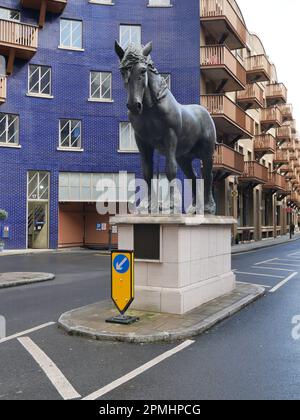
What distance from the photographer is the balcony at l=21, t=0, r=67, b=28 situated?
2514 cm

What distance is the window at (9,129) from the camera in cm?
2486

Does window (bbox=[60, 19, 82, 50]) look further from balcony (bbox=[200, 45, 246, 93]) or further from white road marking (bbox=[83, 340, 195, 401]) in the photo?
white road marking (bbox=[83, 340, 195, 401])

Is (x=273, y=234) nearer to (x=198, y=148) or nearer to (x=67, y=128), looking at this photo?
(x=67, y=128)

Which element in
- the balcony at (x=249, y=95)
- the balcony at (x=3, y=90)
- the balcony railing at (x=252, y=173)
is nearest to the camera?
the balcony at (x=3, y=90)

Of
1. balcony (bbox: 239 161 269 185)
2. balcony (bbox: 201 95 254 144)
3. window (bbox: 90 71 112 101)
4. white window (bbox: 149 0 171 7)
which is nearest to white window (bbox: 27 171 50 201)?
window (bbox: 90 71 112 101)

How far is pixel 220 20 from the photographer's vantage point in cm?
2750

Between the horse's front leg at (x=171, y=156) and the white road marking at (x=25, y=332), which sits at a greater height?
the horse's front leg at (x=171, y=156)

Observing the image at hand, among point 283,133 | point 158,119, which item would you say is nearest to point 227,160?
point 158,119

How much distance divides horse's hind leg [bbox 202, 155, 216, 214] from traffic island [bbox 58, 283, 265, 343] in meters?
2.05

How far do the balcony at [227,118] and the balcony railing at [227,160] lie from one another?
1657mm

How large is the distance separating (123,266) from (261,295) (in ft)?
13.8

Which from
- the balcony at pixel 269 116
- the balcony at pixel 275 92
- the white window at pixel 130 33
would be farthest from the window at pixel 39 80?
the balcony at pixel 275 92

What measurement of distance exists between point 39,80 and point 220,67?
10195mm

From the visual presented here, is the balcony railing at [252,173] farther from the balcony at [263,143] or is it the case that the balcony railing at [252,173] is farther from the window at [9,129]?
the window at [9,129]
